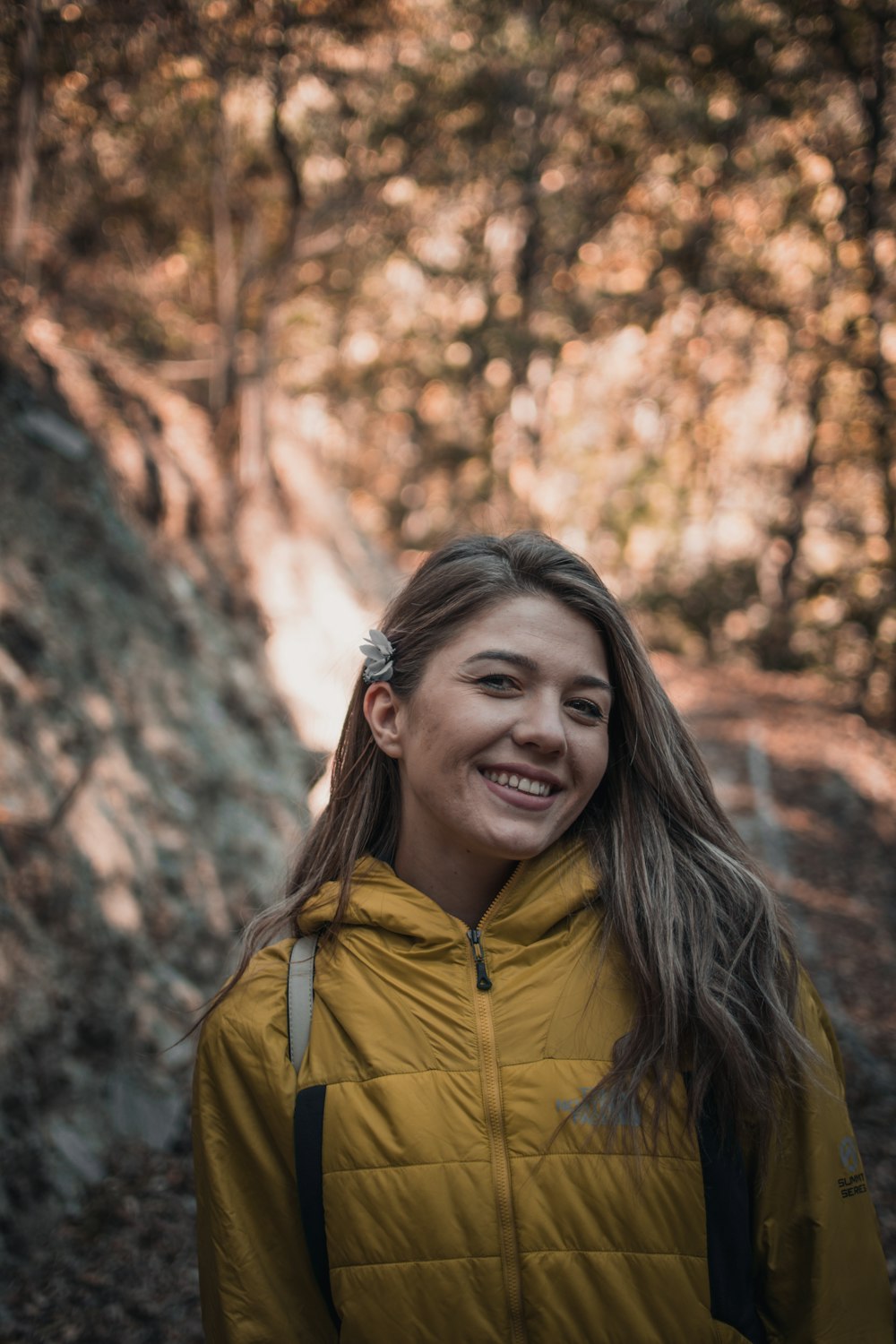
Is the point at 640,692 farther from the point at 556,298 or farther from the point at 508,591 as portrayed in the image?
the point at 556,298

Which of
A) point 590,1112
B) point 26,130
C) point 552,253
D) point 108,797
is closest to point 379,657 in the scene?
point 590,1112

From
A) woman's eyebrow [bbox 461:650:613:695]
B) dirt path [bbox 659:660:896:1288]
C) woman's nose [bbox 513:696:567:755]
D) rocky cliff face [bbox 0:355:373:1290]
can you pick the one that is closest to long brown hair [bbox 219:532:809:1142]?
woman's eyebrow [bbox 461:650:613:695]

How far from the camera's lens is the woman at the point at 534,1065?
1784mm

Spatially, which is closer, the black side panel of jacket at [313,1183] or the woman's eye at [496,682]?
the black side panel of jacket at [313,1183]

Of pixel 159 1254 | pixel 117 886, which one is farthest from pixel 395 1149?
pixel 117 886

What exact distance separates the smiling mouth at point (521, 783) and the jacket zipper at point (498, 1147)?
330 millimetres

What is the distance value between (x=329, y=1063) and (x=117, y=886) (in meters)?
3.17

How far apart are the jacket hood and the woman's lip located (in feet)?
0.51

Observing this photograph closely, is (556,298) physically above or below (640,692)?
above

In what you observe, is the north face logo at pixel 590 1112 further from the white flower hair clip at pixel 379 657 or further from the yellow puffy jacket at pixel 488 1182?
the white flower hair clip at pixel 379 657

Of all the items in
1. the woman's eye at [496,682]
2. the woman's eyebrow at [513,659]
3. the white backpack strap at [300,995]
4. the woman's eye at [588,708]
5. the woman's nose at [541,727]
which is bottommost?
the white backpack strap at [300,995]

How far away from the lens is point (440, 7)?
37.4ft

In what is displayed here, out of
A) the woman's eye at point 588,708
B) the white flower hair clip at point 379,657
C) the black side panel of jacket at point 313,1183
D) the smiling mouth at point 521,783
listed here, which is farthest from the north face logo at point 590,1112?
the white flower hair clip at point 379,657

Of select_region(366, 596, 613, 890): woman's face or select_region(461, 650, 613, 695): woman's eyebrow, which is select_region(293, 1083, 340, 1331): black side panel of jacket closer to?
select_region(366, 596, 613, 890): woman's face
